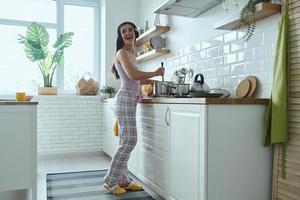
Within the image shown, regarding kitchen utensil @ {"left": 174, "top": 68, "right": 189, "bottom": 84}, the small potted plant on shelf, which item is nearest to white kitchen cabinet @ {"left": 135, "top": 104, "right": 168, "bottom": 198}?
kitchen utensil @ {"left": 174, "top": 68, "right": 189, "bottom": 84}

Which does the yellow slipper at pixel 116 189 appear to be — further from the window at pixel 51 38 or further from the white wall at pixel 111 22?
the window at pixel 51 38

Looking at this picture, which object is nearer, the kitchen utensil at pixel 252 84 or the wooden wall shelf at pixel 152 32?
the kitchen utensil at pixel 252 84

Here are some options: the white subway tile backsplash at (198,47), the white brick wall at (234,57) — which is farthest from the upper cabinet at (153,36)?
the white subway tile backsplash at (198,47)

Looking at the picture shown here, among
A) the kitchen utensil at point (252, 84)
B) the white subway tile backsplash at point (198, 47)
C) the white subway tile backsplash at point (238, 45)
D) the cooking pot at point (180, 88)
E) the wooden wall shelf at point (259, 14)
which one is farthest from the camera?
the white subway tile backsplash at point (198, 47)

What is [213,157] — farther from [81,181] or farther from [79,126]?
[79,126]

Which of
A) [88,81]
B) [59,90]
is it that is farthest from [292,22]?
[59,90]

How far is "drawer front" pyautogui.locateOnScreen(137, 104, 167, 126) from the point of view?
2482mm

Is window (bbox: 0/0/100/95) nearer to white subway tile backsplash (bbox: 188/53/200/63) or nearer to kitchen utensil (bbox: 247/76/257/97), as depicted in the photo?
white subway tile backsplash (bbox: 188/53/200/63)

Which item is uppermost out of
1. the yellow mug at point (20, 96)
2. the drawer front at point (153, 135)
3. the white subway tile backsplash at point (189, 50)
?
the white subway tile backsplash at point (189, 50)

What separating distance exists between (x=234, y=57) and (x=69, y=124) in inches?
112

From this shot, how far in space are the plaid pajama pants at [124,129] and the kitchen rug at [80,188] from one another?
16cm

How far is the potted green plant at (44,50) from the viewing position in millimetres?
4344

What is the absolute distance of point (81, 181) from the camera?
3.14m

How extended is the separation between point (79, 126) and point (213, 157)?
3044mm
